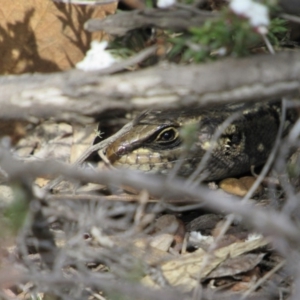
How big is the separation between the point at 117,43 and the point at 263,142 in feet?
5.22

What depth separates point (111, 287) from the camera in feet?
8.57

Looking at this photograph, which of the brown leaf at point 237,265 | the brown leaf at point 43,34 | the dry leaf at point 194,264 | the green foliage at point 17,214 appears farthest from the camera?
the brown leaf at point 43,34

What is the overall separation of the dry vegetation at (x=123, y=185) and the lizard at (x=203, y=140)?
0.55ft

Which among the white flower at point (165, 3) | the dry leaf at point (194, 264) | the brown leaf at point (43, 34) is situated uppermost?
the white flower at point (165, 3)

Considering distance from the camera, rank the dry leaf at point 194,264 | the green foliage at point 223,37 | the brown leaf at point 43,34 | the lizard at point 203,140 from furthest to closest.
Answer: the brown leaf at point 43,34 → the lizard at point 203,140 → the dry leaf at point 194,264 → the green foliage at point 223,37

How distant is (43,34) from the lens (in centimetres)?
464

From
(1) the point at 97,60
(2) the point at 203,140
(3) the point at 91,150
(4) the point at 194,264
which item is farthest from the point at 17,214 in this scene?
(2) the point at 203,140

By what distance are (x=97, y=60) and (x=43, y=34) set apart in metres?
1.62

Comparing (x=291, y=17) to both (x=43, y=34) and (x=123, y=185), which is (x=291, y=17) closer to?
(x=123, y=185)

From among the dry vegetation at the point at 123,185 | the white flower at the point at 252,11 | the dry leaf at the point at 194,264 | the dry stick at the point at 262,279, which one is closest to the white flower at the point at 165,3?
the dry vegetation at the point at 123,185

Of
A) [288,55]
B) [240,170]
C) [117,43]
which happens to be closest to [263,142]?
[240,170]

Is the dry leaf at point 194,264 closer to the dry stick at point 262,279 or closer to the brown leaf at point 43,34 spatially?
the dry stick at point 262,279

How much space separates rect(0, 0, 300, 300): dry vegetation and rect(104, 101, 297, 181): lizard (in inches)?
6.5

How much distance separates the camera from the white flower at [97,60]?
301cm
